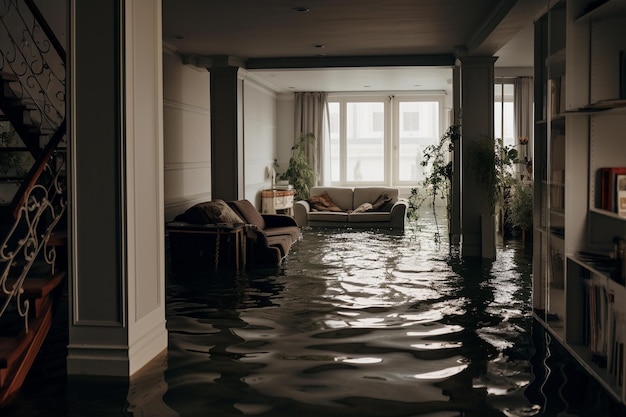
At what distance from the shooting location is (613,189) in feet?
13.9

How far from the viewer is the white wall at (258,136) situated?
1453cm

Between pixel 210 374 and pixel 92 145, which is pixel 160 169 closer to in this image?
pixel 92 145

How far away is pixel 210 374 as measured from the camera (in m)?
4.47

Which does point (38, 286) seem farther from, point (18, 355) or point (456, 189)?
point (456, 189)

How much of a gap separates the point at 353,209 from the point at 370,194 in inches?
17.1

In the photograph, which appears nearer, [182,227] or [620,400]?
[620,400]

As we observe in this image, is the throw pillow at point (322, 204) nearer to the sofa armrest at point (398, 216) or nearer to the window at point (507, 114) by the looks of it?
the sofa armrest at point (398, 216)

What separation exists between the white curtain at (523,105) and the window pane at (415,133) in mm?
2889

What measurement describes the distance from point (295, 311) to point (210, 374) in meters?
1.88

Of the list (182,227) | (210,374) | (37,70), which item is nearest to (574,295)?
(210,374)

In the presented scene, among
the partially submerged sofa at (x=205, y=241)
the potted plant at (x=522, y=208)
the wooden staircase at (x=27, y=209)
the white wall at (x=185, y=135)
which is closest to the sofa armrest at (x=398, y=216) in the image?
the potted plant at (x=522, y=208)

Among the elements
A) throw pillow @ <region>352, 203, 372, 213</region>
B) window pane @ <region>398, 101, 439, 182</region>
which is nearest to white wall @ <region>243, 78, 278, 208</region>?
throw pillow @ <region>352, 203, 372, 213</region>

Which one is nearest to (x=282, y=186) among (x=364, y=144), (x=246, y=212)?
(x=364, y=144)

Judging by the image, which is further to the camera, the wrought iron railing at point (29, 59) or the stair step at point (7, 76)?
the wrought iron railing at point (29, 59)
